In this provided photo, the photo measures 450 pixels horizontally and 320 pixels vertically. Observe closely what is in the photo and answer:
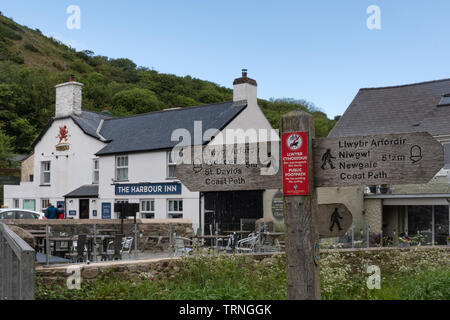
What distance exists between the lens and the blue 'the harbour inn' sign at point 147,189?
84.3 feet

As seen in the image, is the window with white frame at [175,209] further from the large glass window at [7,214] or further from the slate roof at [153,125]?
the large glass window at [7,214]

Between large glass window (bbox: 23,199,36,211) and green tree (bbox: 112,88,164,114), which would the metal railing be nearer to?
large glass window (bbox: 23,199,36,211)

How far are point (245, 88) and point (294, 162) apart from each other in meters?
22.5

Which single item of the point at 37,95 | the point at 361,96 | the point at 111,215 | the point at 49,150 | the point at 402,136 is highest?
the point at 37,95

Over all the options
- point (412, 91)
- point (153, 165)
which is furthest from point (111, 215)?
point (412, 91)

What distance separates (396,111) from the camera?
87.1 ft

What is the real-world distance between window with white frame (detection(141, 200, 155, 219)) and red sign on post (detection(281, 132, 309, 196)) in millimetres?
22686

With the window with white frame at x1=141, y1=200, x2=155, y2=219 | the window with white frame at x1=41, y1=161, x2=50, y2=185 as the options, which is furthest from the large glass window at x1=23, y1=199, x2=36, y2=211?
the window with white frame at x1=141, y1=200, x2=155, y2=219

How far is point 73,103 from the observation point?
105ft

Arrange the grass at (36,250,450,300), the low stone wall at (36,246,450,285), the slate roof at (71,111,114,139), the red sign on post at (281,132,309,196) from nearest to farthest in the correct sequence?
the red sign on post at (281,132,309,196)
the grass at (36,250,450,300)
the low stone wall at (36,246,450,285)
the slate roof at (71,111,114,139)

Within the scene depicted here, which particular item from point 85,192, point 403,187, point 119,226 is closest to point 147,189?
point 85,192

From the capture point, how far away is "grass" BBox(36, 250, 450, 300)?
6.40m
